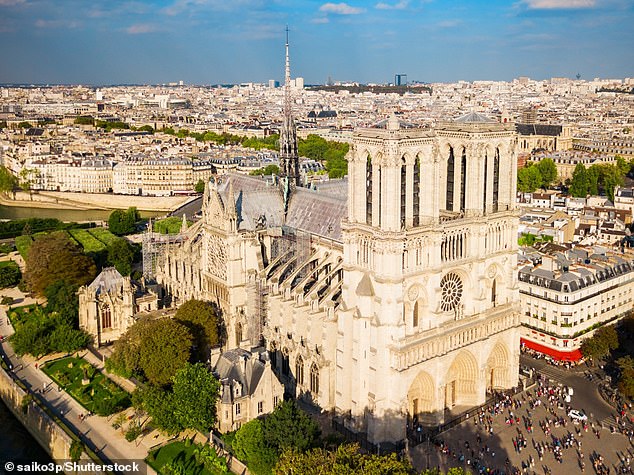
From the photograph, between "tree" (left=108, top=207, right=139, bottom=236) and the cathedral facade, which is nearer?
the cathedral facade

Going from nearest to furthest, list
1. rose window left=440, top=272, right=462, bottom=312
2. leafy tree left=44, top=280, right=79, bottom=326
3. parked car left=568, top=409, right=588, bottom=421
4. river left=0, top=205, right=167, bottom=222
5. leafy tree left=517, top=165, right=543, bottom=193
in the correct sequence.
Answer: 1. rose window left=440, top=272, right=462, bottom=312
2. parked car left=568, top=409, right=588, bottom=421
3. leafy tree left=44, top=280, right=79, bottom=326
4. leafy tree left=517, top=165, right=543, bottom=193
5. river left=0, top=205, right=167, bottom=222

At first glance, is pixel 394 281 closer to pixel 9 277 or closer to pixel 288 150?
pixel 288 150

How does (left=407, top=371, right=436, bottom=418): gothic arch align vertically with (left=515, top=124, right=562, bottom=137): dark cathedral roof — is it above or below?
below


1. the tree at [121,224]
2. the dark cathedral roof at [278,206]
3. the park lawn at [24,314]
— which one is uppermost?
the dark cathedral roof at [278,206]

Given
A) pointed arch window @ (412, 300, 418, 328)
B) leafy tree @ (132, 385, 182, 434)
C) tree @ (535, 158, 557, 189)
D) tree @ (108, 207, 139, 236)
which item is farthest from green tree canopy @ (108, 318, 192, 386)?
tree @ (535, 158, 557, 189)

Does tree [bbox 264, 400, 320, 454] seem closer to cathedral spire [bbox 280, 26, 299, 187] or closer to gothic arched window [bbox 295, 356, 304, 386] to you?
gothic arched window [bbox 295, 356, 304, 386]

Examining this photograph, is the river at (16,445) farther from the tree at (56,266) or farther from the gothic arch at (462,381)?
the gothic arch at (462,381)

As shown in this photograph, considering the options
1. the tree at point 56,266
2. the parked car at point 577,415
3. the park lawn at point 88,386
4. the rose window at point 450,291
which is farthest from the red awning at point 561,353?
the tree at point 56,266

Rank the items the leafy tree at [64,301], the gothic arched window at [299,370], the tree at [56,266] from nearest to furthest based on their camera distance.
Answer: the gothic arched window at [299,370] → the leafy tree at [64,301] → the tree at [56,266]
